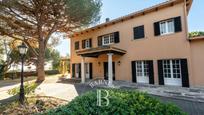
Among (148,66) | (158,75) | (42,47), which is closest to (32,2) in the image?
(42,47)

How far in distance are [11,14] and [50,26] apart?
3758mm

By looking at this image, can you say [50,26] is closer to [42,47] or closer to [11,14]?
[42,47]

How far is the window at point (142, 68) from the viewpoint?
1255 cm

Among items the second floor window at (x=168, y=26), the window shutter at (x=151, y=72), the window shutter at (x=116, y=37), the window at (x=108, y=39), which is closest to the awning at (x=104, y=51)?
the window shutter at (x=116, y=37)

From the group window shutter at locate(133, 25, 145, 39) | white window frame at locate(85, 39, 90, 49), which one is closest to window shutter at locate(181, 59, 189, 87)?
window shutter at locate(133, 25, 145, 39)

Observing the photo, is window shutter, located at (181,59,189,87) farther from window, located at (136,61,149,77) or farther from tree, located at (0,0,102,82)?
tree, located at (0,0,102,82)

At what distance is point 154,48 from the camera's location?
11992mm

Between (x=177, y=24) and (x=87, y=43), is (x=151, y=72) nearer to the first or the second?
(x=177, y=24)

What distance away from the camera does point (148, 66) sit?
12219 mm

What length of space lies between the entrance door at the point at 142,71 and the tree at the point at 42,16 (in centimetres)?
681

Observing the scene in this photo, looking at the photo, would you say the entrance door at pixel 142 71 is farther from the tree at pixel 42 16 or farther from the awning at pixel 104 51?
the tree at pixel 42 16

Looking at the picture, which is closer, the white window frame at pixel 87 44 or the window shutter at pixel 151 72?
the window shutter at pixel 151 72

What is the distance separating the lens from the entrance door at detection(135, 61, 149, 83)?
12558 millimetres

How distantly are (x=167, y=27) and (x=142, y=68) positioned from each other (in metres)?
3.73
